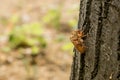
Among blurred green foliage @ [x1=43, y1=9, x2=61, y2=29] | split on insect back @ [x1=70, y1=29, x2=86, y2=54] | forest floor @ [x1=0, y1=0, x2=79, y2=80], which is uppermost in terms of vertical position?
split on insect back @ [x1=70, y1=29, x2=86, y2=54]

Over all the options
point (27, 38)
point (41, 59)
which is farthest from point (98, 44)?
point (27, 38)

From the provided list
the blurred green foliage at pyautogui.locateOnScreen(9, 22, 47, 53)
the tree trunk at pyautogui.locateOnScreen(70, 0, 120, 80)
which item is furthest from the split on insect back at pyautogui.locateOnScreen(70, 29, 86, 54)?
the blurred green foliage at pyautogui.locateOnScreen(9, 22, 47, 53)

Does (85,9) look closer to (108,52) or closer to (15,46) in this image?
(108,52)

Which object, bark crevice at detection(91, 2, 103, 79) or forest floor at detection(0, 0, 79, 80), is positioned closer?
bark crevice at detection(91, 2, 103, 79)

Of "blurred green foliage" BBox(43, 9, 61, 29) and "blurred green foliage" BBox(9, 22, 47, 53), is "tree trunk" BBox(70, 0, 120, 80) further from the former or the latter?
"blurred green foliage" BBox(43, 9, 61, 29)

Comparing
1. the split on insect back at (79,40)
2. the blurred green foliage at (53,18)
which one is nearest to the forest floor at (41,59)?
the blurred green foliage at (53,18)

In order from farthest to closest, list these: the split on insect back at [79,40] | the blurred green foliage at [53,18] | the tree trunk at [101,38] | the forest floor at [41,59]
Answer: the blurred green foliage at [53,18]
the forest floor at [41,59]
the split on insect back at [79,40]
the tree trunk at [101,38]

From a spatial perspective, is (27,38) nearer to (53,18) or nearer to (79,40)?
(53,18)

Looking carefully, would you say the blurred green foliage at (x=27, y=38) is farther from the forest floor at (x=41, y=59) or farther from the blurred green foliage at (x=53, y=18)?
the blurred green foliage at (x=53, y=18)
